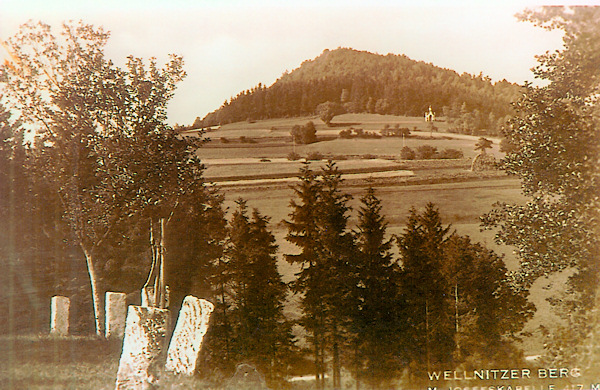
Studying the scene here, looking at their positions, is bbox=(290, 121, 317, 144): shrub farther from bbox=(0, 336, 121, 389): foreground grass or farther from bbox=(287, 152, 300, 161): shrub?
bbox=(0, 336, 121, 389): foreground grass

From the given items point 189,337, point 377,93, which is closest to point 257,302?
point 189,337

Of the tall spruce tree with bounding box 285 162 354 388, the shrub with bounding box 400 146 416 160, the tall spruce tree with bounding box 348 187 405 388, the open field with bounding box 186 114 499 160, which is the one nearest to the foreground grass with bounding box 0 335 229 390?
the tall spruce tree with bounding box 285 162 354 388

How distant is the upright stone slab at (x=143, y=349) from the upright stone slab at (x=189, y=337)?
17 cm

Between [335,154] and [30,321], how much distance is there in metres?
4.19

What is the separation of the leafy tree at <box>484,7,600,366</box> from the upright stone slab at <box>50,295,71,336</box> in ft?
16.8

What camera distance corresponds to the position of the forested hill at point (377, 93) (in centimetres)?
590

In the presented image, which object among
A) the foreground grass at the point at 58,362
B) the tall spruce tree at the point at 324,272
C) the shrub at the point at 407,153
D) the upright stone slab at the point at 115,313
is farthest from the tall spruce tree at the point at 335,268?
the foreground grass at the point at 58,362

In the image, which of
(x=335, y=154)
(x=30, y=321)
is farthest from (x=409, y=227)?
(x=30, y=321)

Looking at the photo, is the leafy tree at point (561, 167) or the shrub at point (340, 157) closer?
the leafy tree at point (561, 167)

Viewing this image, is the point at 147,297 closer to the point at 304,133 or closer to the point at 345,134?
the point at 304,133

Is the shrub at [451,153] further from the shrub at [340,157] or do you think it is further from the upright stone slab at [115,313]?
the upright stone slab at [115,313]

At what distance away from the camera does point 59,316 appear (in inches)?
236

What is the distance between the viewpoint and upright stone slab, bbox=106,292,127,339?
231 inches

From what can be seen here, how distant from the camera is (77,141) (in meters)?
5.76
